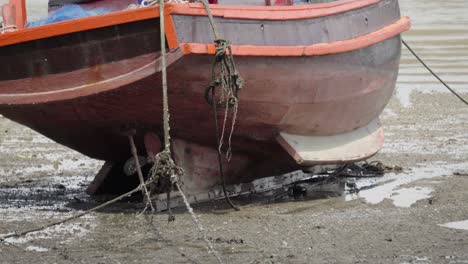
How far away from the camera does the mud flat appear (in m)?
6.77

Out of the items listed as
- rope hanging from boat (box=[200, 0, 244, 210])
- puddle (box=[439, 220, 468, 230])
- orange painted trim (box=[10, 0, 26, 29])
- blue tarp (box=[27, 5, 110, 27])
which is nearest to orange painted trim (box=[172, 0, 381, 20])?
rope hanging from boat (box=[200, 0, 244, 210])

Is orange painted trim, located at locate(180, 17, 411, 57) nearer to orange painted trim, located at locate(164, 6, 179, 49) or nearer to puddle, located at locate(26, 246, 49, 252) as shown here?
orange painted trim, located at locate(164, 6, 179, 49)

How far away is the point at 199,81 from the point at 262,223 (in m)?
1.09

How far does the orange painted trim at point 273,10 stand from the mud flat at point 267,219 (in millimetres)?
1438

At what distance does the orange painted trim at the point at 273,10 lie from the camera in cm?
720

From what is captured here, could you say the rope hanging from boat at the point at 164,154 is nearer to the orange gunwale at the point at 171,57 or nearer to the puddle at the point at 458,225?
the orange gunwale at the point at 171,57

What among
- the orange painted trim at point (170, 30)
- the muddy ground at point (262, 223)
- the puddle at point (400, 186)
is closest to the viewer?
the muddy ground at point (262, 223)

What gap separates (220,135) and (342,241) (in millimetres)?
1357

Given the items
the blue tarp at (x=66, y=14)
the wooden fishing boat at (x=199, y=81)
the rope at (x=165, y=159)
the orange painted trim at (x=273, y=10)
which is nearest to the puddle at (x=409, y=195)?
the wooden fishing boat at (x=199, y=81)

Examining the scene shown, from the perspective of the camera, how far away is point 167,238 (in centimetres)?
718

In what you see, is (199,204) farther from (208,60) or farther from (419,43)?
(419,43)

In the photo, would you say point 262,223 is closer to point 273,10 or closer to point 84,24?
point 273,10

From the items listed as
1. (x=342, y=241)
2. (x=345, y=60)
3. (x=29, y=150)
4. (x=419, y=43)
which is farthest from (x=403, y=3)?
(x=342, y=241)

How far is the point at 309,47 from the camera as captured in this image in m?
7.88
